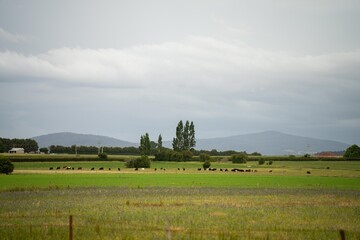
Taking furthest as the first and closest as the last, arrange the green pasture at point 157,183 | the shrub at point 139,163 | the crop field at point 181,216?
the shrub at point 139,163, the green pasture at point 157,183, the crop field at point 181,216

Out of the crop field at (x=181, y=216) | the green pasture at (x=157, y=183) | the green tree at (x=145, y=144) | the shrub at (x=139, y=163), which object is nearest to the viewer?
the crop field at (x=181, y=216)

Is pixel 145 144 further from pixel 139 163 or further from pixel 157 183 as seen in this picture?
pixel 157 183

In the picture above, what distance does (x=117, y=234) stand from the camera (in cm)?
2422

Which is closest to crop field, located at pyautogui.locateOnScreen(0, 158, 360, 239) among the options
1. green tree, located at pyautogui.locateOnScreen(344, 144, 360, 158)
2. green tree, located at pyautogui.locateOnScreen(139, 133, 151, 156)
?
green tree, located at pyautogui.locateOnScreen(139, 133, 151, 156)

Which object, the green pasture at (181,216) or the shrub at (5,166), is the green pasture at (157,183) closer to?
the shrub at (5,166)

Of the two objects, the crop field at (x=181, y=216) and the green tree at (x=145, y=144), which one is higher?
the green tree at (x=145, y=144)

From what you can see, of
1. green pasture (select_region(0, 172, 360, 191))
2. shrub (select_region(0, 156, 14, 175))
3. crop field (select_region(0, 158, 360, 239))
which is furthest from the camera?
shrub (select_region(0, 156, 14, 175))

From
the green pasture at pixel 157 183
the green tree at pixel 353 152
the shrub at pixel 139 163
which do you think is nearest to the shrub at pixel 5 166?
the green pasture at pixel 157 183

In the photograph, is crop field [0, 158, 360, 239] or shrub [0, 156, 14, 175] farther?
shrub [0, 156, 14, 175]

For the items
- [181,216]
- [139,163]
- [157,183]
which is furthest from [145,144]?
[181,216]

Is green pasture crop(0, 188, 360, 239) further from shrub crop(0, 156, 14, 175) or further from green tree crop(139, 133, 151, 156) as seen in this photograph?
green tree crop(139, 133, 151, 156)

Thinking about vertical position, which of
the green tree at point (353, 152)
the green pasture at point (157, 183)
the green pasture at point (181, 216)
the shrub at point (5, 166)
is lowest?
the green pasture at point (181, 216)

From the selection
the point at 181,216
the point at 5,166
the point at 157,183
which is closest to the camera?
the point at 181,216

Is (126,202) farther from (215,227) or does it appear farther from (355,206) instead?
(355,206)
